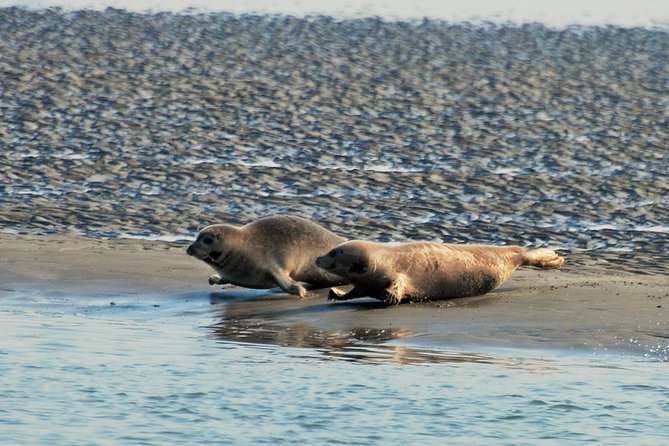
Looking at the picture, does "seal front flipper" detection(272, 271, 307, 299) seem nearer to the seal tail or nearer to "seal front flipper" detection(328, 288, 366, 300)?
"seal front flipper" detection(328, 288, 366, 300)

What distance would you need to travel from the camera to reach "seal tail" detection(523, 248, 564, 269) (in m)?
11.6

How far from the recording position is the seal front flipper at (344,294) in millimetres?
10905

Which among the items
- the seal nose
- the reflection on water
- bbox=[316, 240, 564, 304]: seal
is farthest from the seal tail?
the reflection on water

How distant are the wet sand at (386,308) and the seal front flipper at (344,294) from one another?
5 cm

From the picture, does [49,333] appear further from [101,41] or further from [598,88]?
[101,41]

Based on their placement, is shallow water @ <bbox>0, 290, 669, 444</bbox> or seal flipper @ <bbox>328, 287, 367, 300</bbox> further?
seal flipper @ <bbox>328, 287, 367, 300</bbox>

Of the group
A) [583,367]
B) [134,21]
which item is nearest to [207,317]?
[583,367]

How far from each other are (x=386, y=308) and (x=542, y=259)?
1559 millimetres

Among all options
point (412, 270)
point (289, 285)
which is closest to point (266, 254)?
point (289, 285)

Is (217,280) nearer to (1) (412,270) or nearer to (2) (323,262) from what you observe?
(2) (323,262)

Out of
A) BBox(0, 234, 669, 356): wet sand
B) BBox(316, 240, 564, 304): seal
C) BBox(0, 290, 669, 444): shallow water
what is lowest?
BBox(0, 290, 669, 444): shallow water

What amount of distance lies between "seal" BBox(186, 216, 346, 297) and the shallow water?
4.62 ft

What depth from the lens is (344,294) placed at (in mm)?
10938

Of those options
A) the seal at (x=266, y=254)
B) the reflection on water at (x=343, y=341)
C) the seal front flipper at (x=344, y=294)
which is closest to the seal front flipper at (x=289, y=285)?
the seal at (x=266, y=254)
